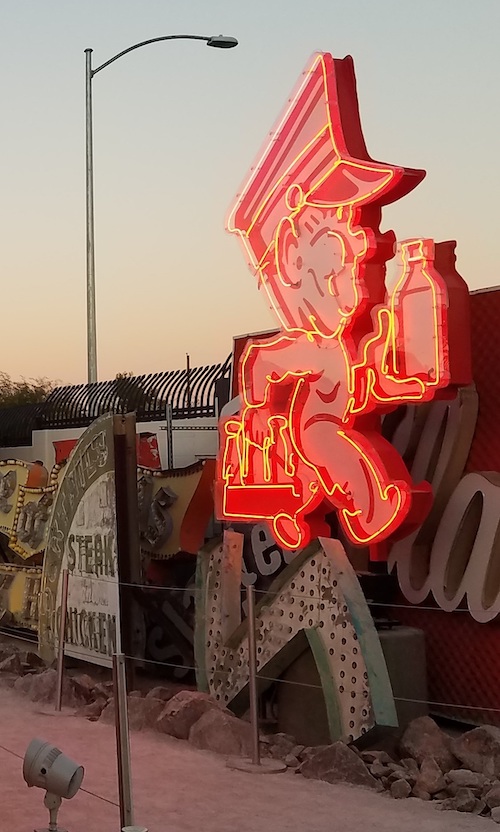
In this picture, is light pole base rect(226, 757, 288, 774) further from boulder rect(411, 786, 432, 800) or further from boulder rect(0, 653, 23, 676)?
boulder rect(0, 653, 23, 676)

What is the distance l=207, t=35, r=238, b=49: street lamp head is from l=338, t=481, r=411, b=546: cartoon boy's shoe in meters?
11.4

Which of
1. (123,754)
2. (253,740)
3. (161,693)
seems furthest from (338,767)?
(161,693)

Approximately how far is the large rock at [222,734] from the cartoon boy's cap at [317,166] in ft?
13.8

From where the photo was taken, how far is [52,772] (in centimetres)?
646

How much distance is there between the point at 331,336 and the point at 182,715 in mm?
3498

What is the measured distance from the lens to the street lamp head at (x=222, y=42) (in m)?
18.7

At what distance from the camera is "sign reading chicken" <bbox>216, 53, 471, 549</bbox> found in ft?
29.4

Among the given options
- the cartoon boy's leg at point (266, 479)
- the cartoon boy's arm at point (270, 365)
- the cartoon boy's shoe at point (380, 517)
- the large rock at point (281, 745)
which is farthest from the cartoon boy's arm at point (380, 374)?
the large rock at point (281, 745)

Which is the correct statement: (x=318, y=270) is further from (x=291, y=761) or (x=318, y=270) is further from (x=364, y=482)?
(x=291, y=761)

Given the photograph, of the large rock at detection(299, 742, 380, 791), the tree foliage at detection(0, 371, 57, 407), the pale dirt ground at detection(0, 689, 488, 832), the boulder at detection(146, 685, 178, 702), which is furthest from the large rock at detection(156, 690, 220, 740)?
the tree foliage at detection(0, 371, 57, 407)

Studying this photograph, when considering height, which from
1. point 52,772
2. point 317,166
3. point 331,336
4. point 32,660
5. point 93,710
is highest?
point 317,166

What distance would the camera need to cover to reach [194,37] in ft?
61.6

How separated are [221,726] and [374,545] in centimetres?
196

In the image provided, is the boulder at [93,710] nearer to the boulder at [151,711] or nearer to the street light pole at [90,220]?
the boulder at [151,711]
